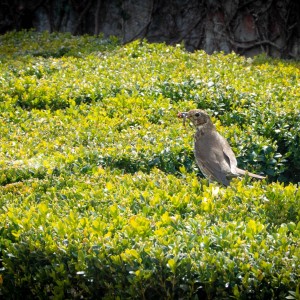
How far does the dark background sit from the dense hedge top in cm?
319

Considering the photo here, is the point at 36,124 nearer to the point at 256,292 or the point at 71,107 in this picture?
the point at 71,107

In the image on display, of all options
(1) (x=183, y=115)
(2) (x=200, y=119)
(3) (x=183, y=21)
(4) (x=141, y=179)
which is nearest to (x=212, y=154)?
(2) (x=200, y=119)

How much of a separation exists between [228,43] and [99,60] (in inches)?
161

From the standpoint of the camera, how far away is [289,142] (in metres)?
6.79

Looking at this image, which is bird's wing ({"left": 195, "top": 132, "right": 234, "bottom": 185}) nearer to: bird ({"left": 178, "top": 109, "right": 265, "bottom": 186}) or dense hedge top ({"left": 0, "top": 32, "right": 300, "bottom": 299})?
bird ({"left": 178, "top": 109, "right": 265, "bottom": 186})

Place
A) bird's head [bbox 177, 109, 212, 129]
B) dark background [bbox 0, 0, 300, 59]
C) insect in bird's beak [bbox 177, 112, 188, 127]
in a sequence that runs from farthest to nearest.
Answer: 1. dark background [bbox 0, 0, 300, 59]
2. insect in bird's beak [bbox 177, 112, 188, 127]
3. bird's head [bbox 177, 109, 212, 129]

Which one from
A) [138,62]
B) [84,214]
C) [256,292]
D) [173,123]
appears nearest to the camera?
[256,292]

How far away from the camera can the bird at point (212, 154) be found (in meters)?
6.11

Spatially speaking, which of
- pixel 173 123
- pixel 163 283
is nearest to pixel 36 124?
pixel 173 123

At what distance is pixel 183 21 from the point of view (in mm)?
13422

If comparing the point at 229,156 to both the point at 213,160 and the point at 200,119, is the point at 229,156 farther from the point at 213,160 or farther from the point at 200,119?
the point at 200,119

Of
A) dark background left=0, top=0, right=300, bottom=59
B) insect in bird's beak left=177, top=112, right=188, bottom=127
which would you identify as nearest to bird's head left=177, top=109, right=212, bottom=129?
insect in bird's beak left=177, top=112, right=188, bottom=127

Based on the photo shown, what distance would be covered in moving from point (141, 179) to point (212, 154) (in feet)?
2.78

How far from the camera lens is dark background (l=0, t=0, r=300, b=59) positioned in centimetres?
1291
